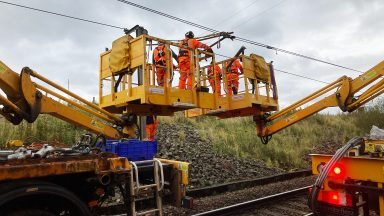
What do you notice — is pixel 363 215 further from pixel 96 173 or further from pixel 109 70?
pixel 109 70

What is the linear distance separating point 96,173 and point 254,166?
10.6 meters

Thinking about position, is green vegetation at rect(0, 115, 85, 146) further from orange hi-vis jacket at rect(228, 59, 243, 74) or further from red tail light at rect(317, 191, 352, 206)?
red tail light at rect(317, 191, 352, 206)

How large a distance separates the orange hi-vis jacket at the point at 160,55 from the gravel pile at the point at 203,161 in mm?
4122

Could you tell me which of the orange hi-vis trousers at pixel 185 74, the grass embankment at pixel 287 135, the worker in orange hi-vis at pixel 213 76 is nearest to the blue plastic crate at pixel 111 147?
the orange hi-vis trousers at pixel 185 74

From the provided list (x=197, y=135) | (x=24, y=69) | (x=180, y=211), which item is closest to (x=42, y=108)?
(x=24, y=69)

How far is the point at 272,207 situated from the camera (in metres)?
8.04

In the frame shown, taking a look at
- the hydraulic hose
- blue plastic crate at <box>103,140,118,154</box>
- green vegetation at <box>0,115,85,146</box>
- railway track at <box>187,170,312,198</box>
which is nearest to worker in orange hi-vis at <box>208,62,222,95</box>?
railway track at <box>187,170,312,198</box>

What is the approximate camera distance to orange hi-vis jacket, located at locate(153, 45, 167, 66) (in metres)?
7.69

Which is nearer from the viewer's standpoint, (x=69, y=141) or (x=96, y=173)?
(x=96, y=173)

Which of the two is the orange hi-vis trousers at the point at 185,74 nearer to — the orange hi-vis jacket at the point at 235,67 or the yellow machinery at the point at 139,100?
the yellow machinery at the point at 139,100

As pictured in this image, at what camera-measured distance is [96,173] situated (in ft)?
12.8

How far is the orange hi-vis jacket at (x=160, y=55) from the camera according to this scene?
7.69 m

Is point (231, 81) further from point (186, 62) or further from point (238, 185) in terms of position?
point (238, 185)

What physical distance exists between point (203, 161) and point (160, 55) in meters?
5.53
